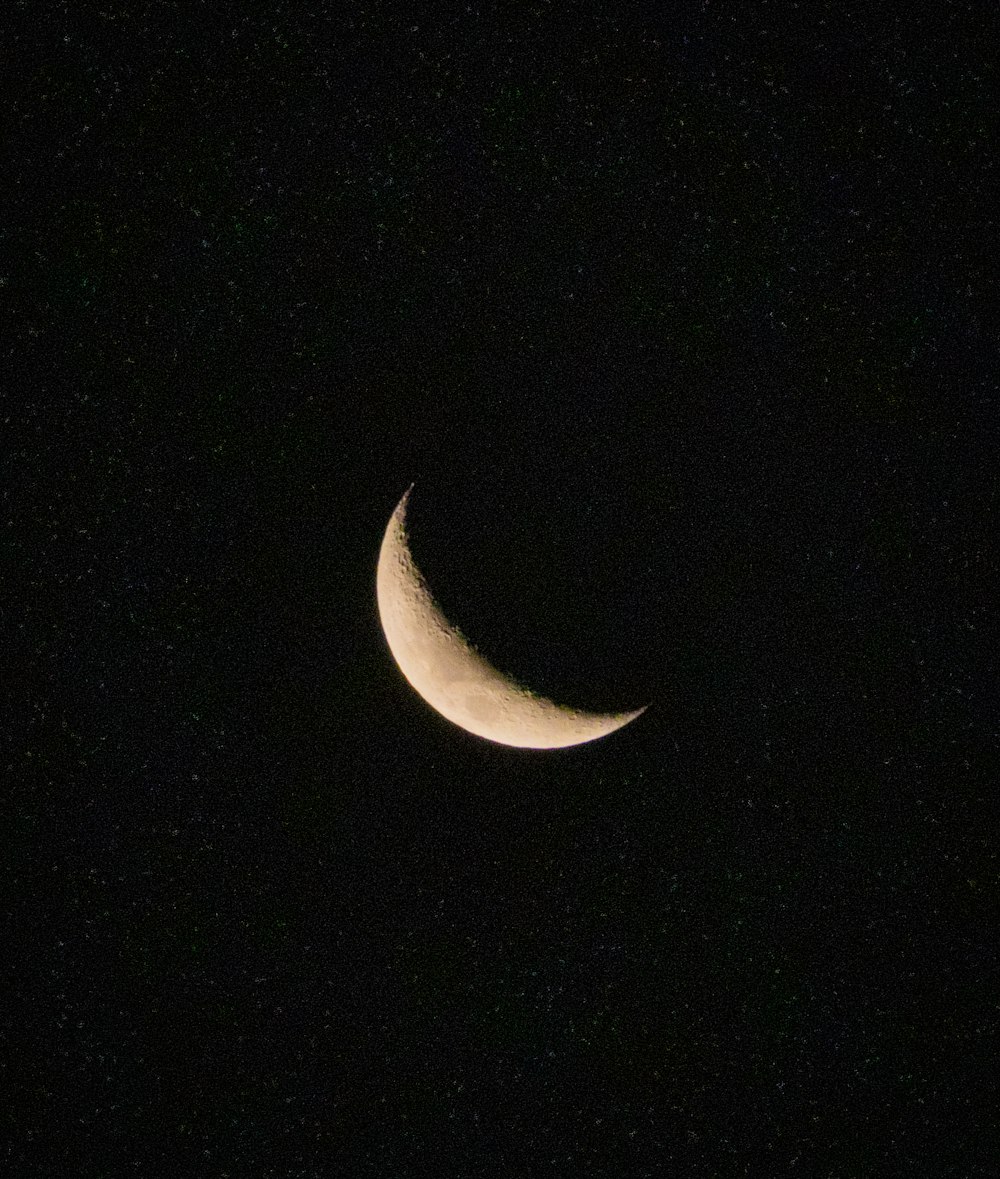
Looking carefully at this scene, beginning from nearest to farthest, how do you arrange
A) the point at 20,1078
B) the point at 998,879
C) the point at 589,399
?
1. the point at 589,399
2. the point at 998,879
3. the point at 20,1078

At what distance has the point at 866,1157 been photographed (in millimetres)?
1381

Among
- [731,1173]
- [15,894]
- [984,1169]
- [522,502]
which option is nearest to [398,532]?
[522,502]

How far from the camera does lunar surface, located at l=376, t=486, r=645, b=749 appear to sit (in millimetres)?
815

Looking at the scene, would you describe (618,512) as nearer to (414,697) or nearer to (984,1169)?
(414,697)

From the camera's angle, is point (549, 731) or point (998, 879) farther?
point (998, 879)

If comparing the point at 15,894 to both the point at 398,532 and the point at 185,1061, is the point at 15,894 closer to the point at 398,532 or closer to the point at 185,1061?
the point at 185,1061

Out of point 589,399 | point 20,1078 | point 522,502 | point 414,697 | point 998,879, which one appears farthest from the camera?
point 20,1078

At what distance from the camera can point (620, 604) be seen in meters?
0.80

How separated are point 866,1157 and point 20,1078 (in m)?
1.56

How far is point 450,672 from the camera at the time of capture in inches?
32.3

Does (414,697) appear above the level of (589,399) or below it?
below

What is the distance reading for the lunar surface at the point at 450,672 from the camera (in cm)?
81

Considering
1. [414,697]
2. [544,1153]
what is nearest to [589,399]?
[414,697]

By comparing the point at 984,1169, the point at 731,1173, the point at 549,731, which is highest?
the point at 549,731
